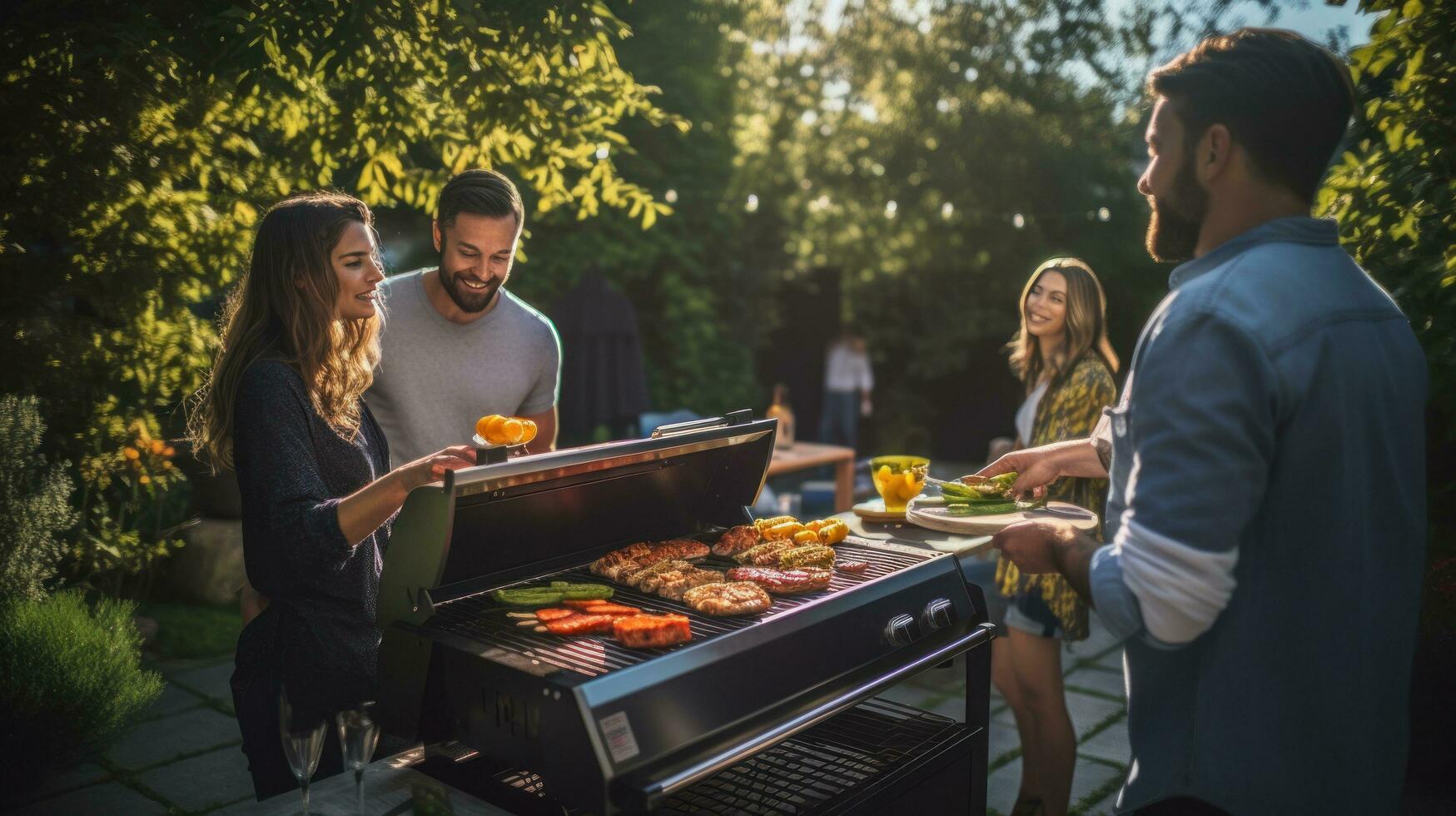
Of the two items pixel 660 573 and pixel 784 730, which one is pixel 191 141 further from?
pixel 784 730

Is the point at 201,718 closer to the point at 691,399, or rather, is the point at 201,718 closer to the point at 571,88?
the point at 571,88

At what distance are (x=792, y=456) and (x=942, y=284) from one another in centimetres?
729

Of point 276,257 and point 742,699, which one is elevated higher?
point 276,257

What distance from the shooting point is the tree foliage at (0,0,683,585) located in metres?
3.64

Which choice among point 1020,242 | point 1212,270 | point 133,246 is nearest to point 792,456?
point 133,246

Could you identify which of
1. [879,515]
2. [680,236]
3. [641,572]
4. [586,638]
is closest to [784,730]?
[586,638]

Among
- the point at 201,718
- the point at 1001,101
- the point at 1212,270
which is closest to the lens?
the point at 1212,270

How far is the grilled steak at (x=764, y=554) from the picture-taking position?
2490 millimetres

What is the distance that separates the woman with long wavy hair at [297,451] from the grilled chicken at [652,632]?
59 centimetres

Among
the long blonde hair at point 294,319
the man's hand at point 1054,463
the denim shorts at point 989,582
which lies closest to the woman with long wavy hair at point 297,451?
the long blonde hair at point 294,319

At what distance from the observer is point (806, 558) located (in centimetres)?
246

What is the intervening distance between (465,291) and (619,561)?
1146 millimetres

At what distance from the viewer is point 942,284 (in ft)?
46.9

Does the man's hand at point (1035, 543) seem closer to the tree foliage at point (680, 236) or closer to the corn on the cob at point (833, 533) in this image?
the corn on the cob at point (833, 533)
